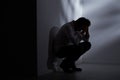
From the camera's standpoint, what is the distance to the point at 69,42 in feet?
12.3

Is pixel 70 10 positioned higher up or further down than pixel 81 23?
higher up

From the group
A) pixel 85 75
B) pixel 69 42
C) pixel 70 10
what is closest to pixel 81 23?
pixel 69 42

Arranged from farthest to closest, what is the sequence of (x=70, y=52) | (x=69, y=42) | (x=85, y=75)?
(x=69, y=42)
(x=70, y=52)
(x=85, y=75)

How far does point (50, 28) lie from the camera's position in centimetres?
359

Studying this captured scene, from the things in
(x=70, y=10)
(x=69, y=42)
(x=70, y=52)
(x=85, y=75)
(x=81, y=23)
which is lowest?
(x=85, y=75)

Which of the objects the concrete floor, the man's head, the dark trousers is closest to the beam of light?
the man's head

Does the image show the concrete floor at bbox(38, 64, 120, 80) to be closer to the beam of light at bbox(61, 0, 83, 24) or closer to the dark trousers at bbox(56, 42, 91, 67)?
the dark trousers at bbox(56, 42, 91, 67)
